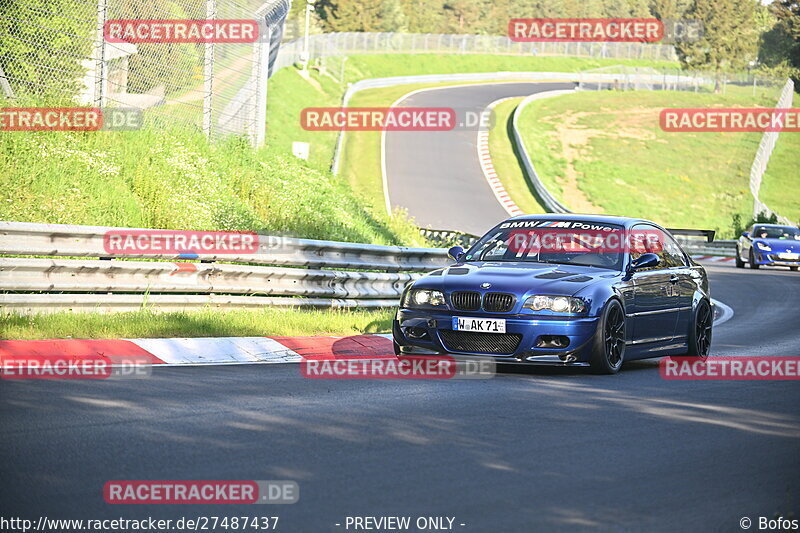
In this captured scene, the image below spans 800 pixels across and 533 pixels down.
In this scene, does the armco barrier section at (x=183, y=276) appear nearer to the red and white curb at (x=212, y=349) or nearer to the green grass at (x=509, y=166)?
the red and white curb at (x=212, y=349)

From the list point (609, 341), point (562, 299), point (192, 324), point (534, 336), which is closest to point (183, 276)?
point (192, 324)

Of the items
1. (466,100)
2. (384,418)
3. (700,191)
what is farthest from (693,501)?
(466,100)

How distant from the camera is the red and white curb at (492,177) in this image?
50591mm

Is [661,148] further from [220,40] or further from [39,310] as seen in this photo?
[39,310]

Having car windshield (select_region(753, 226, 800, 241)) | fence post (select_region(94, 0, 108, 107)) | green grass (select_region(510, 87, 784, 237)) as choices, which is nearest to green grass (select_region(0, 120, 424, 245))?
fence post (select_region(94, 0, 108, 107))

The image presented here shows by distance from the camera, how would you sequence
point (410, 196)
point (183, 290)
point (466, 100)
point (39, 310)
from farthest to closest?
point (466, 100) < point (410, 196) < point (183, 290) < point (39, 310)

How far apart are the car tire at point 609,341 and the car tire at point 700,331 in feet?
5.91

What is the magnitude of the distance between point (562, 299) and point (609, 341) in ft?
2.40

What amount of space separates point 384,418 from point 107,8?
1133 cm

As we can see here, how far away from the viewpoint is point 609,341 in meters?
11.1

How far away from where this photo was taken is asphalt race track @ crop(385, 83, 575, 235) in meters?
46.2

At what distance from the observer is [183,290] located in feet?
42.3

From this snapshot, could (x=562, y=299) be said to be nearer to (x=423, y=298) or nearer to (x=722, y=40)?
(x=423, y=298)

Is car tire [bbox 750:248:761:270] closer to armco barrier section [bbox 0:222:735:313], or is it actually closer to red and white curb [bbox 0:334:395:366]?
armco barrier section [bbox 0:222:735:313]
